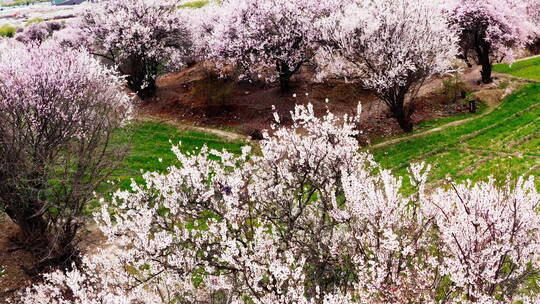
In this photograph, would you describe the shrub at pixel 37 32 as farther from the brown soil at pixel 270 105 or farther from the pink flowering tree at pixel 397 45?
the pink flowering tree at pixel 397 45

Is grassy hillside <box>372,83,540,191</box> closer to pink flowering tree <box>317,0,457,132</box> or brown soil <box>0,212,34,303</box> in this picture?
pink flowering tree <box>317,0,457,132</box>

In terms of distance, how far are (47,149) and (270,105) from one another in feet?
62.3

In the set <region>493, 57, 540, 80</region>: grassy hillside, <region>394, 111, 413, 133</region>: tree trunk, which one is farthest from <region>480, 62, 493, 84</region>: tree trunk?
<region>394, 111, 413, 133</region>: tree trunk

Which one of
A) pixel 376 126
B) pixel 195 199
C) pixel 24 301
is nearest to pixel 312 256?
pixel 195 199

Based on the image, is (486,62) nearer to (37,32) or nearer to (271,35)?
(271,35)

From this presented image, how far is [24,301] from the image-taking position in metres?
14.5

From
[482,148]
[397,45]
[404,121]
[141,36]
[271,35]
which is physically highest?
[141,36]

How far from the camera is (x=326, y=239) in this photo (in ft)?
40.1

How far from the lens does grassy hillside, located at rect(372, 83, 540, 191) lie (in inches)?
813

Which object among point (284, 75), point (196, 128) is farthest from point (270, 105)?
point (196, 128)

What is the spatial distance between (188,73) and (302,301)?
1534 inches

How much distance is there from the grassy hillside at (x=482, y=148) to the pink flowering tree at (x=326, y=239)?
31.4 ft

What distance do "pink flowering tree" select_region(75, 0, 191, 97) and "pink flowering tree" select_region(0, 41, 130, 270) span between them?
15.3 m

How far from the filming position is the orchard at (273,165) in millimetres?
9992
